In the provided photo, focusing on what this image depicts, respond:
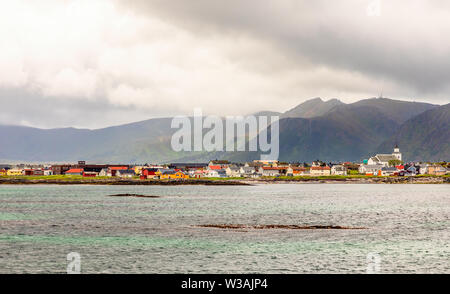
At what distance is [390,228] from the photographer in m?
63.2

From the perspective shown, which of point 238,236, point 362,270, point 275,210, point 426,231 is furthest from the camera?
point 275,210

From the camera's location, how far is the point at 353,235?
55594 millimetres

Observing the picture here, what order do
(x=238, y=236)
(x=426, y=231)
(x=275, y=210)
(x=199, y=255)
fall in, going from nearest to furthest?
(x=199, y=255)
(x=238, y=236)
(x=426, y=231)
(x=275, y=210)

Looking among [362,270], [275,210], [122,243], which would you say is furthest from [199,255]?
[275,210]

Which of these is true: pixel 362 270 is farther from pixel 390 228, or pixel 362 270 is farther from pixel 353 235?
pixel 390 228

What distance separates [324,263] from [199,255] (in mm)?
11279

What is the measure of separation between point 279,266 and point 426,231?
98.0 ft

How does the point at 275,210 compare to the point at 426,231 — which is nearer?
the point at 426,231
